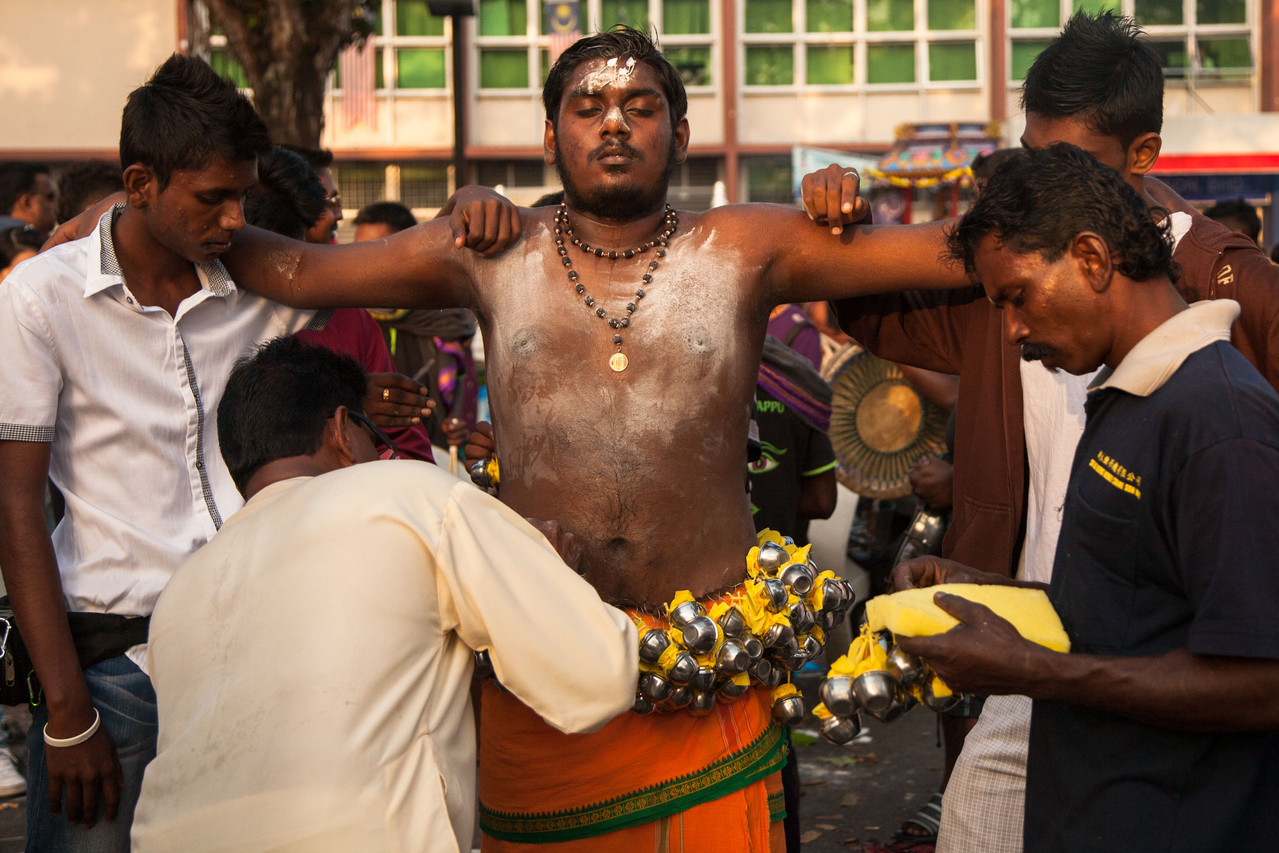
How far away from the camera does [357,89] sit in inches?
911

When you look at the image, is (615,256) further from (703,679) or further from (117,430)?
(117,430)

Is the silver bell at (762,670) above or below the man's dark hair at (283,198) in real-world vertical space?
below

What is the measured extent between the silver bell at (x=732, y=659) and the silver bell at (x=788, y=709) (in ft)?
0.87

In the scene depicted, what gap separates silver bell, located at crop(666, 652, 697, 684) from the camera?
281cm

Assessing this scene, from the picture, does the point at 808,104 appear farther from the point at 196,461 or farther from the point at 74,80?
the point at 196,461

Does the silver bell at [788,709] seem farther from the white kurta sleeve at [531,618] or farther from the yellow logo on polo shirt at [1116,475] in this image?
the yellow logo on polo shirt at [1116,475]

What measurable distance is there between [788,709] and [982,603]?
0.98 meters

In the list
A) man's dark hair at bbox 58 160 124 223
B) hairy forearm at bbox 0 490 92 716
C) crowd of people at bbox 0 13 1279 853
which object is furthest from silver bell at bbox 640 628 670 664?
man's dark hair at bbox 58 160 124 223

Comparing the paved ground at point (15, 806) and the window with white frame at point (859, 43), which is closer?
the paved ground at point (15, 806)

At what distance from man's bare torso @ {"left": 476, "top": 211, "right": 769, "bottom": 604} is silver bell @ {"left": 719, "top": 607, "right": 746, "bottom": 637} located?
0.38 ft

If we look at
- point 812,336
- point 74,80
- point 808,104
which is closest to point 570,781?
point 812,336

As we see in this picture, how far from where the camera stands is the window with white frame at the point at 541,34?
23.2 m

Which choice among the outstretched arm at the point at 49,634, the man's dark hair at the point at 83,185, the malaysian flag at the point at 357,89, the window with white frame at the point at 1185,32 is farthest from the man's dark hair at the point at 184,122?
the window with white frame at the point at 1185,32

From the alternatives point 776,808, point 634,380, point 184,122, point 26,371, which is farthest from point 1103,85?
point 26,371
